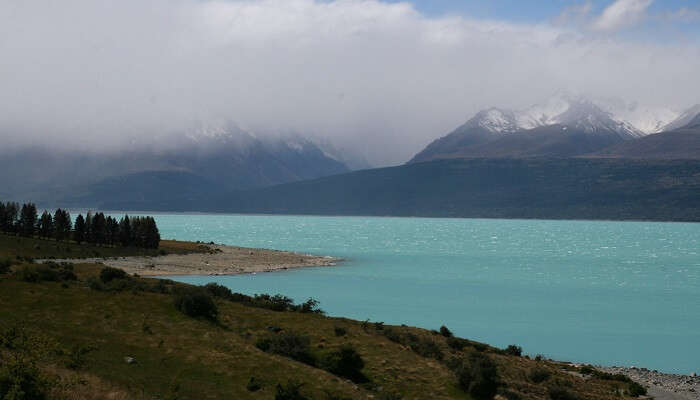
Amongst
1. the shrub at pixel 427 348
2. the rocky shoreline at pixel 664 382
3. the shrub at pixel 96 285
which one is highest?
the shrub at pixel 96 285

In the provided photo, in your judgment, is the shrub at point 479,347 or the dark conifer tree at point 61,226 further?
the dark conifer tree at point 61,226

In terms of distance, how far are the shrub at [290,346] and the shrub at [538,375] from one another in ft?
42.1

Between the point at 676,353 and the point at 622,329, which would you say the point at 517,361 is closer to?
the point at 676,353

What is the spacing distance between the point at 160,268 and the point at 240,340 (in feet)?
246

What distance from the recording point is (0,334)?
29.2m

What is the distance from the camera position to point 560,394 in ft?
118

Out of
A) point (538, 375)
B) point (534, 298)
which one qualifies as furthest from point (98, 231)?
point (538, 375)

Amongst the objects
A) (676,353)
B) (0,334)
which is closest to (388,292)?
(676,353)

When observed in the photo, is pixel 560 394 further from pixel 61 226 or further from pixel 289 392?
pixel 61 226

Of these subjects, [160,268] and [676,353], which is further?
[160,268]

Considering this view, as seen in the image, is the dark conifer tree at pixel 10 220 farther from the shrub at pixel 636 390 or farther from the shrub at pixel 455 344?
the shrub at pixel 636 390

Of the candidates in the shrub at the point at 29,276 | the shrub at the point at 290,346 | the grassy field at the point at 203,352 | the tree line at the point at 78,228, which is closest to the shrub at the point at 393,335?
the grassy field at the point at 203,352

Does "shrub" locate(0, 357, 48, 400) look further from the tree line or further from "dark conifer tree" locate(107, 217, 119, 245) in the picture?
"dark conifer tree" locate(107, 217, 119, 245)

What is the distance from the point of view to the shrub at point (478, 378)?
34031 mm
